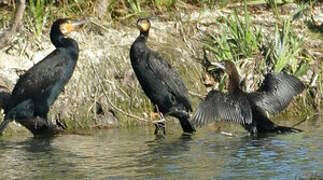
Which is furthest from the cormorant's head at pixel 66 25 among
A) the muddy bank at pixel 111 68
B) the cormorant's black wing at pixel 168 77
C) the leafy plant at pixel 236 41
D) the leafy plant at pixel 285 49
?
the leafy plant at pixel 285 49

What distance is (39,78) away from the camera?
11.9m

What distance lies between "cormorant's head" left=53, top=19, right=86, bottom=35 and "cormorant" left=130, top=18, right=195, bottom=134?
0.85 metres

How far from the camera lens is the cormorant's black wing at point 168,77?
482 inches

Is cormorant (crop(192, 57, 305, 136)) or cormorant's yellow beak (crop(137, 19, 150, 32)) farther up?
cormorant's yellow beak (crop(137, 19, 150, 32))

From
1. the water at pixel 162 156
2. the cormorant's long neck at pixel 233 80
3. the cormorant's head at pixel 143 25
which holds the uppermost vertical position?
the cormorant's head at pixel 143 25

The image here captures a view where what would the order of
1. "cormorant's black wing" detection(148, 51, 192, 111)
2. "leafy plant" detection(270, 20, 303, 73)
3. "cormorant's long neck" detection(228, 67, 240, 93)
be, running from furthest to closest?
"leafy plant" detection(270, 20, 303, 73) < "cormorant's black wing" detection(148, 51, 192, 111) < "cormorant's long neck" detection(228, 67, 240, 93)

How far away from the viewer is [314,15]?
1523 cm

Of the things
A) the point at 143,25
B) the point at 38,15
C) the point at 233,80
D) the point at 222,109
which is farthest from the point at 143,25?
the point at 222,109

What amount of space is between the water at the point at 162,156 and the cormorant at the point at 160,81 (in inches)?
12.2

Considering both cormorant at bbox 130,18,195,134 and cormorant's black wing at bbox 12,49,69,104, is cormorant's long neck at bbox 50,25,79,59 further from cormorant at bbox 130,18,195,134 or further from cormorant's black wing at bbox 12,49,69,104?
cormorant at bbox 130,18,195,134

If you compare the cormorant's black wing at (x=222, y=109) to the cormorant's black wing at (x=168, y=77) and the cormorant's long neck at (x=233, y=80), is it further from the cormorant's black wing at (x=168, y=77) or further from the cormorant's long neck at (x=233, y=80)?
the cormorant's black wing at (x=168, y=77)

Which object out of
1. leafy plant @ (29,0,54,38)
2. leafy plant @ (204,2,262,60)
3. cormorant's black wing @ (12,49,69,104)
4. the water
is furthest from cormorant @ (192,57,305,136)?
leafy plant @ (29,0,54,38)

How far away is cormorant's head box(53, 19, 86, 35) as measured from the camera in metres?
12.5

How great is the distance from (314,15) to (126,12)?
2.80 metres
